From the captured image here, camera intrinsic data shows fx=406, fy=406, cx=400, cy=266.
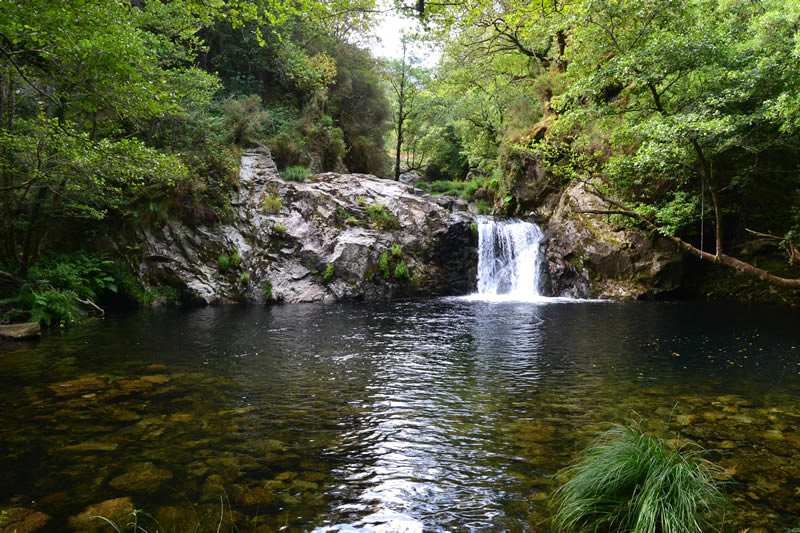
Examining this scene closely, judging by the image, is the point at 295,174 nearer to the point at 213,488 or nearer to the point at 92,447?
the point at 92,447

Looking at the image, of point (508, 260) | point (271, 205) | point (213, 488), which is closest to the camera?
point (213, 488)

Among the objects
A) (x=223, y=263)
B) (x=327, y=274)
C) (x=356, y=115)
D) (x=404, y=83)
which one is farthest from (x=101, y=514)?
(x=404, y=83)

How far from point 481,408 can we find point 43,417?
5.00 meters

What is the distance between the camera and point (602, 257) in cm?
1755

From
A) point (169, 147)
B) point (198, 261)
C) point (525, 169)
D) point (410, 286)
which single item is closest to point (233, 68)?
point (169, 147)

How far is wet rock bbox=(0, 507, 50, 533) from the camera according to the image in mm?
2650

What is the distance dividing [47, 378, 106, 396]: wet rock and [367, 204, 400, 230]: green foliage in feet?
43.8

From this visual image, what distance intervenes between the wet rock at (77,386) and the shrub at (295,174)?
48.3ft

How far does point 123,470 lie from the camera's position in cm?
346

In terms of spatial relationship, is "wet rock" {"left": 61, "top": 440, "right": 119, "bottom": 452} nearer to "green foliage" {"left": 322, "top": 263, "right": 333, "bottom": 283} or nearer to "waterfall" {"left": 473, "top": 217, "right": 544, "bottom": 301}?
"green foliage" {"left": 322, "top": 263, "right": 333, "bottom": 283}

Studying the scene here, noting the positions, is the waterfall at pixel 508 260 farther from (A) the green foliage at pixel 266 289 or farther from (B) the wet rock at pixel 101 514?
(B) the wet rock at pixel 101 514

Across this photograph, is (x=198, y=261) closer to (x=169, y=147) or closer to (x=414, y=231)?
(x=169, y=147)

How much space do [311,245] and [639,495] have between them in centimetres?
1526

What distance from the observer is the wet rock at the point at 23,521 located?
265 centimetres
